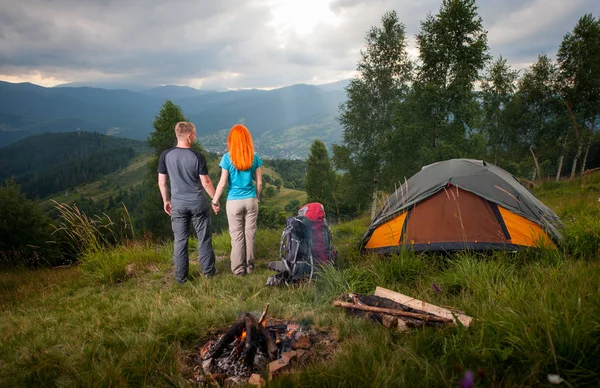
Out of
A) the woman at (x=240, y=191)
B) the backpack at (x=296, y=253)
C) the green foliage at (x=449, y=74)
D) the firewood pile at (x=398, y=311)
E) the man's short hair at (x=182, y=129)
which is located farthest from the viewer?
the green foliage at (x=449, y=74)

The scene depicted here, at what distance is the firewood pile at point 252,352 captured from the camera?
2396 mm

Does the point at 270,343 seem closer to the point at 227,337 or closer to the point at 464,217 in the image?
the point at 227,337

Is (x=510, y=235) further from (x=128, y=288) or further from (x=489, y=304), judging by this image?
(x=128, y=288)

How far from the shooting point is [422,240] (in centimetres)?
532

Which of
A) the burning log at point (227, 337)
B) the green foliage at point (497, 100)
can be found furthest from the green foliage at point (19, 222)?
the green foliage at point (497, 100)

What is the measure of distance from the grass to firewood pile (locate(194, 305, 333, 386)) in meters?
0.17

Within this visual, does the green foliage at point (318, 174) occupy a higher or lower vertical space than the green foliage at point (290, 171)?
higher

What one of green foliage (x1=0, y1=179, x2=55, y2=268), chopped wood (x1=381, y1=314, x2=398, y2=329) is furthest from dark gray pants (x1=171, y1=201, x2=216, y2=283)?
green foliage (x1=0, y1=179, x2=55, y2=268)

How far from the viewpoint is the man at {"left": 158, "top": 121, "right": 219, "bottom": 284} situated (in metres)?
5.23

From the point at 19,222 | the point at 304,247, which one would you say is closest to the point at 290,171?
the point at 19,222

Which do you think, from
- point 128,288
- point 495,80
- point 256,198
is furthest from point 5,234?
point 495,80

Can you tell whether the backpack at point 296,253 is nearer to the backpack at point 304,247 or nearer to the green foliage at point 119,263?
the backpack at point 304,247

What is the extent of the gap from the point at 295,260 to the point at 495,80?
29.5 meters

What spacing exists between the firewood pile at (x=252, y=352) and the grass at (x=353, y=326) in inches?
6.8
